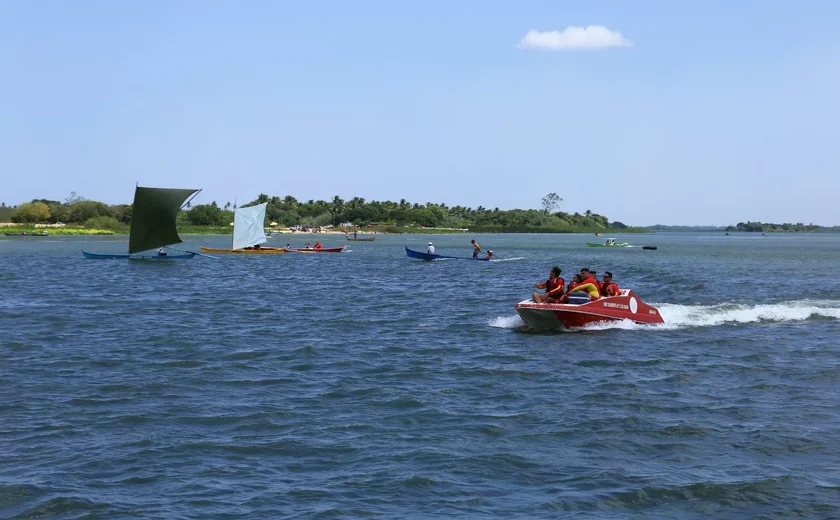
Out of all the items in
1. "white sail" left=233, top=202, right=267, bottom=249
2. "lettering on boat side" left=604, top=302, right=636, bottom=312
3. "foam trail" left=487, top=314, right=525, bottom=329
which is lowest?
"foam trail" left=487, top=314, right=525, bottom=329

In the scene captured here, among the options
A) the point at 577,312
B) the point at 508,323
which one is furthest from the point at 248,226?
the point at 577,312

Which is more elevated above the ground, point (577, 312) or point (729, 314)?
point (577, 312)

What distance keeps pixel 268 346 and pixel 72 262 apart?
198 feet

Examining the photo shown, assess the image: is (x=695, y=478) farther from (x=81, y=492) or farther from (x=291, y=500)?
(x=81, y=492)

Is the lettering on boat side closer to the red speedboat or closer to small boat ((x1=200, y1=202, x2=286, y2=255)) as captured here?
the red speedboat

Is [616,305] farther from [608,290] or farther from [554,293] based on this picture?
[554,293]

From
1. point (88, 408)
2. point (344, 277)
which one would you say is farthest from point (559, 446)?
point (344, 277)

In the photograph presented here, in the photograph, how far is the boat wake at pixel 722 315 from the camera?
30766 millimetres

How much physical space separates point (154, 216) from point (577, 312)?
5232cm

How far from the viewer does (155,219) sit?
73312mm

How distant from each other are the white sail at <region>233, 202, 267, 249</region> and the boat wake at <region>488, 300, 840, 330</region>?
59.4 m

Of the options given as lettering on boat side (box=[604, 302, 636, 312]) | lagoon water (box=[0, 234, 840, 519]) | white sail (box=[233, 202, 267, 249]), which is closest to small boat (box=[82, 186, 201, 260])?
white sail (box=[233, 202, 267, 249])

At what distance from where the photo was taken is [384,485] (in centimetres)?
1249

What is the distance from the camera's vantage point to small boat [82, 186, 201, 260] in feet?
232
